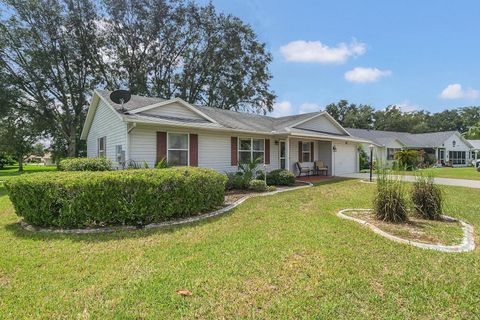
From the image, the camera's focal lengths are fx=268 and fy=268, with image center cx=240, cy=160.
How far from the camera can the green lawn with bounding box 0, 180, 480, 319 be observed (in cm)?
287

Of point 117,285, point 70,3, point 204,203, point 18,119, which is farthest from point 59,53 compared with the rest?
point 117,285

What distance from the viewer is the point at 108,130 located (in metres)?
12.3

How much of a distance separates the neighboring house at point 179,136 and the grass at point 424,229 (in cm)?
722

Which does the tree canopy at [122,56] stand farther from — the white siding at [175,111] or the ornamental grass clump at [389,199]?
the ornamental grass clump at [389,199]

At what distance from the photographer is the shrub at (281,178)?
513 inches

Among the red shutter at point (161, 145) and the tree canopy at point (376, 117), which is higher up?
the tree canopy at point (376, 117)

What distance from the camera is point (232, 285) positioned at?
11.0ft

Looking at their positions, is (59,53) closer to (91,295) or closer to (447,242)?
(91,295)

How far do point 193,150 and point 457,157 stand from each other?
132ft

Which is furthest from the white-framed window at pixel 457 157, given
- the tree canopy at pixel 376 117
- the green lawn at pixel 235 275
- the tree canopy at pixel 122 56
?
the green lawn at pixel 235 275

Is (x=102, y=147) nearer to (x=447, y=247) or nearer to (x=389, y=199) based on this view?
(x=389, y=199)

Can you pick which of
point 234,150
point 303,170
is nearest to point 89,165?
point 234,150

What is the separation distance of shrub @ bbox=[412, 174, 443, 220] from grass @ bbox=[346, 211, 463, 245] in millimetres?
216

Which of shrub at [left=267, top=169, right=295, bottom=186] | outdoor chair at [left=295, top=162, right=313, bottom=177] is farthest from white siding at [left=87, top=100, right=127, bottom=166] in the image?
outdoor chair at [left=295, top=162, right=313, bottom=177]
